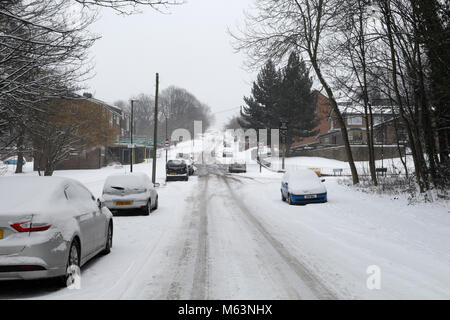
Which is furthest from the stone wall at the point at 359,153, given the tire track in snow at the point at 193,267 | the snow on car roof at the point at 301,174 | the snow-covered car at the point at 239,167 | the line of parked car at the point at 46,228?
the line of parked car at the point at 46,228

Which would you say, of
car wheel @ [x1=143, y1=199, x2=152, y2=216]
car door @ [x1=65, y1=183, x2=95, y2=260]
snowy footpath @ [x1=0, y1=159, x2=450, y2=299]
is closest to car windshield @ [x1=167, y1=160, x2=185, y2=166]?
car wheel @ [x1=143, y1=199, x2=152, y2=216]

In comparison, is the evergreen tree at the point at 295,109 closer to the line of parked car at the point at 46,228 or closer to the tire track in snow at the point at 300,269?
the tire track in snow at the point at 300,269

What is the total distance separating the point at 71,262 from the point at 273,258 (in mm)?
3583

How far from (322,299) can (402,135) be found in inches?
831

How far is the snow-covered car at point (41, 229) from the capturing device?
4898 millimetres

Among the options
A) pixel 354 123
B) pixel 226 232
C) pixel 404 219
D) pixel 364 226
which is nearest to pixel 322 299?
pixel 226 232

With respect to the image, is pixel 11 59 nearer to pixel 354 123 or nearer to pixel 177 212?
pixel 177 212

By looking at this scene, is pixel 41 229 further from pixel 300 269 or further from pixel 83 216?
pixel 300 269

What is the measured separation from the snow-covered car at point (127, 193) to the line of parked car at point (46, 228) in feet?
22.1

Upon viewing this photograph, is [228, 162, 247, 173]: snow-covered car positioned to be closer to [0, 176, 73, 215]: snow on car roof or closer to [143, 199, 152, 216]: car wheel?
[143, 199, 152, 216]: car wheel

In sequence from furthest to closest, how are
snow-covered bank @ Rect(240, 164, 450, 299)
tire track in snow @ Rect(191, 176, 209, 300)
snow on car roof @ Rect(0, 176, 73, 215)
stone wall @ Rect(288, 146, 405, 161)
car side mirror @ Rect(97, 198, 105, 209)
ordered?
stone wall @ Rect(288, 146, 405, 161), car side mirror @ Rect(97, 198, 105, 209), snow-covered bank @ Rect(240, 164, 450, 299), snow on car roof @ Rect(0, 176, 73, 215), tire track in snow @ Rect(191, 176, 209, 300)

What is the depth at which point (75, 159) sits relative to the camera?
5253cm

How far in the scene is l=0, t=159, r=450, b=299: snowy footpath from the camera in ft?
17.2

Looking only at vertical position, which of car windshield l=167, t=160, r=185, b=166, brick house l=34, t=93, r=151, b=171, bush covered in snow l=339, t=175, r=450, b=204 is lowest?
bush covered in snow l=339, t=175, r=450, b=204
